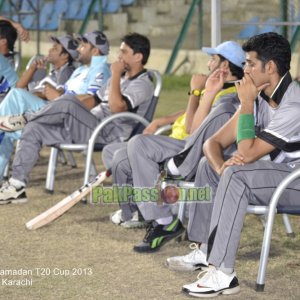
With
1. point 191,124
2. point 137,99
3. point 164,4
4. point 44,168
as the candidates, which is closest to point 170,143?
point 191,124

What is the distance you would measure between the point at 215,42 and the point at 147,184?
1.48 metres

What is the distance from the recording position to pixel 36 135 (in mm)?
→ 7695

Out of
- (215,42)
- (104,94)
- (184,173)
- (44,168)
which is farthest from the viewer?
(44,168)

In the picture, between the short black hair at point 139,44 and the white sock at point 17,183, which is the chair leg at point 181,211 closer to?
the short black hair at point 139,44

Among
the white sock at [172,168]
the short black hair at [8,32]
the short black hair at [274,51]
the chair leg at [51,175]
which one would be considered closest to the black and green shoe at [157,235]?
the white sock at [172,168]

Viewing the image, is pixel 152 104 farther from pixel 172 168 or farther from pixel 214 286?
pixel 214 286

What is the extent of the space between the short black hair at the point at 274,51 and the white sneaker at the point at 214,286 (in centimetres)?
109

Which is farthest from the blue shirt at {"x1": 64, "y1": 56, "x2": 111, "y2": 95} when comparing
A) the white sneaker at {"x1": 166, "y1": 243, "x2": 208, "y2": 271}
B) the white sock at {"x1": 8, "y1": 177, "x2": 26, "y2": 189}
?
the white sneaker at {"x1": 166, "y1": 243, "x2": 208, "y2": 271}

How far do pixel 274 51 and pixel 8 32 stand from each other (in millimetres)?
4047

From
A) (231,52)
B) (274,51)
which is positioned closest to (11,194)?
(231,52)

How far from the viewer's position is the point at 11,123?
7.80 meters

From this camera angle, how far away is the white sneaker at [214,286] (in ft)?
16.8

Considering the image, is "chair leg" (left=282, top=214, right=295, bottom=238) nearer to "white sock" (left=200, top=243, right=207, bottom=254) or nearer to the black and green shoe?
the black and green shoe

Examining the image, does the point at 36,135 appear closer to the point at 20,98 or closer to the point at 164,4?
the point at 20,98
